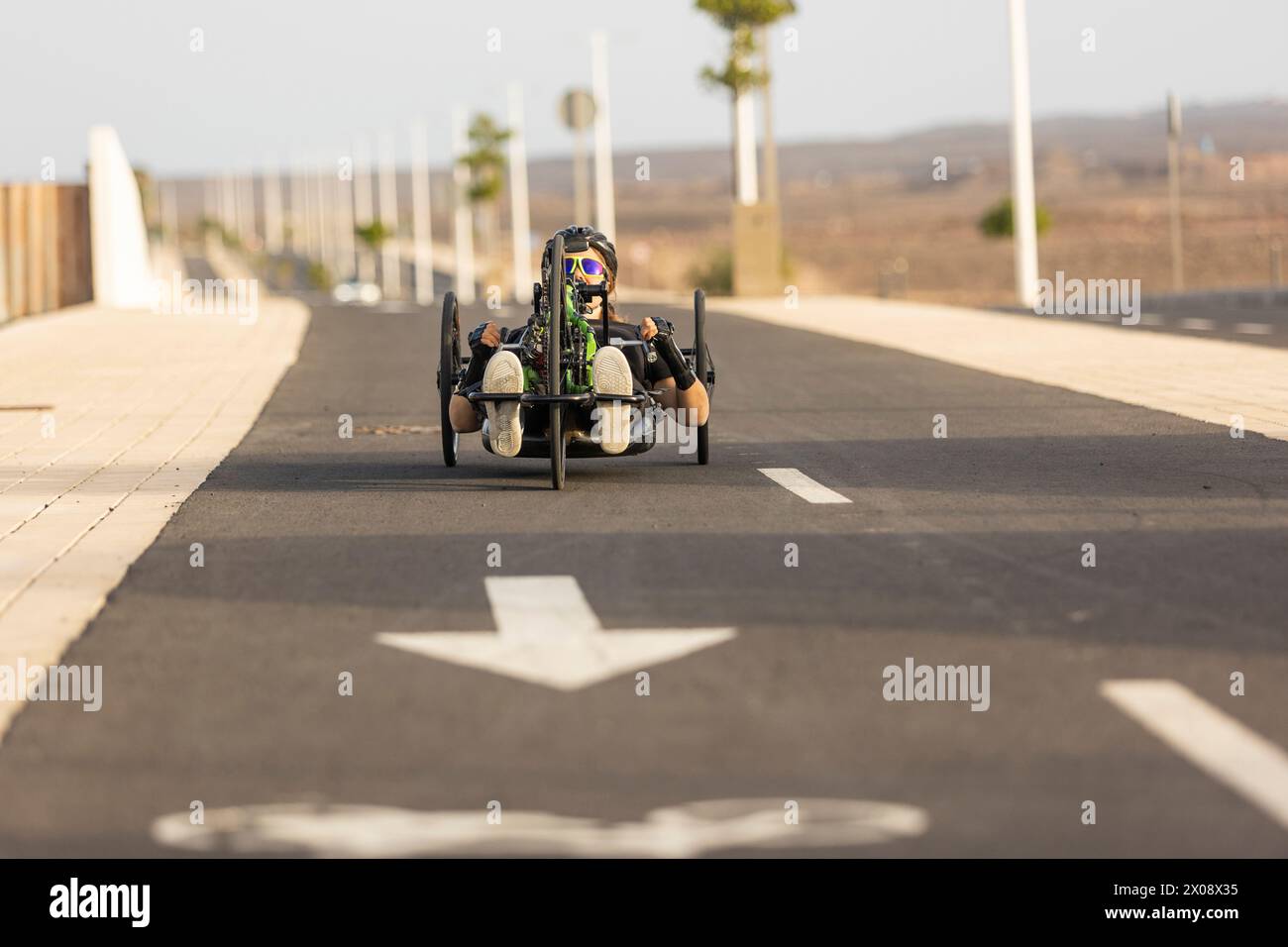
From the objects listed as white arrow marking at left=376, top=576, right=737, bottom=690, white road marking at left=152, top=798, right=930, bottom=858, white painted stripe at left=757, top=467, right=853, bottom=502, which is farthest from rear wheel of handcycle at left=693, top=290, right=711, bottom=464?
white road marking at left=152, top=798, right=930, bottom=858

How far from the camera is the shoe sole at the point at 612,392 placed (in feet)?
38.9

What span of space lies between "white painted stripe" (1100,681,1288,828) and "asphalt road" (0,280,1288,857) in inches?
2.0

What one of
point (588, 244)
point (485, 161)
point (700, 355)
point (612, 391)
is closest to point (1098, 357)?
point (700, 355)

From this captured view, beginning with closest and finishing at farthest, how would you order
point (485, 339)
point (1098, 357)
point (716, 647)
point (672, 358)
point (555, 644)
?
point (716, 647), point (555, 644), point (485, 339), point (672, 358), point (1098, 357)

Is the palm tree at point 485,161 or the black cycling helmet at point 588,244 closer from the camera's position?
the black cycling helmet at point 588,244

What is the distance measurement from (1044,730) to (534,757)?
1.36m

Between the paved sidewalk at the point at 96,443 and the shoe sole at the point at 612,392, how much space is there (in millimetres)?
2244

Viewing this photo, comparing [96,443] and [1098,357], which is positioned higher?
[1098,357]

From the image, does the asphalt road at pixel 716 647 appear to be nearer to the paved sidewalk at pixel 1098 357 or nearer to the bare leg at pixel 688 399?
the bare leg at pixel 688 399

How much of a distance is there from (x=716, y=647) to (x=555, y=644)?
1.77 ft

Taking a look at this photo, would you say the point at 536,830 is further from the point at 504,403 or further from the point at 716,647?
the point at 504,403

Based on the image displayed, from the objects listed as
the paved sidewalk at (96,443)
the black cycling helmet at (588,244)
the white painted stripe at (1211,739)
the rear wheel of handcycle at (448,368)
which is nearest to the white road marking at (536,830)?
the white painted stripe at (1211,739)

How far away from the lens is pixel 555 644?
735 centimetres
